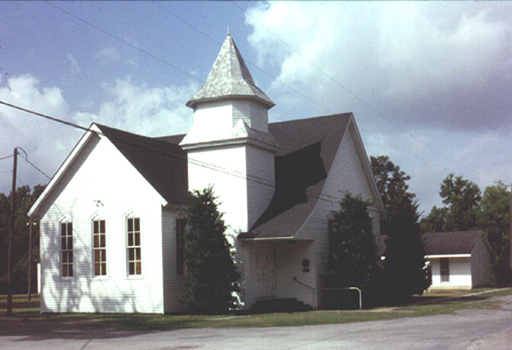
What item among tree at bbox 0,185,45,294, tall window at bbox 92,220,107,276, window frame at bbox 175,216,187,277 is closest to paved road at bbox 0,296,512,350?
window frame at bbox 175,216,187,277

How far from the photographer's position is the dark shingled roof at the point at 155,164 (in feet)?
97.0

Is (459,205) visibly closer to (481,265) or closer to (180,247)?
(481,265)

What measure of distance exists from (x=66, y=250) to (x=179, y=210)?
18.7 ft

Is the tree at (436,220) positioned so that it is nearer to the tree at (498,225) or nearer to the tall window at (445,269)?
the tree at (498,225)

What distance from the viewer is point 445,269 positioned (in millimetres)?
55688

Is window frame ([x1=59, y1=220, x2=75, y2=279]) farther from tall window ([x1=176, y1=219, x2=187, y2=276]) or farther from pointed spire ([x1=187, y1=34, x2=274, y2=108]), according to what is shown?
pointed spire ([x1=187, y1=34, x2=274, y2=108])

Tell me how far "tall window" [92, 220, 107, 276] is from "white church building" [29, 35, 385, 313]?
0.04 meters

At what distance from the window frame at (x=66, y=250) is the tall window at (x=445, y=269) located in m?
33.9

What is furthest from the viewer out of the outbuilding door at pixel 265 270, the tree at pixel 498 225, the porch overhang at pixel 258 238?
the tree at pixel 498 225

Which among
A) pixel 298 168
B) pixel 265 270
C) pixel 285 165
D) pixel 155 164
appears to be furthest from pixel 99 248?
pixel 298 168

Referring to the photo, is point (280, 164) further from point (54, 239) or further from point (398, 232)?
point (54, 239)

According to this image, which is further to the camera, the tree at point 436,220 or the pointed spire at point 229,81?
the tree at point 436,220

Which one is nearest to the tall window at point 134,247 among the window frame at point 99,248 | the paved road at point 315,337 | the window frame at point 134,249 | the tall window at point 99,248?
the window frame at point 134,249

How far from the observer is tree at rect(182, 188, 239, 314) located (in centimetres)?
2753
